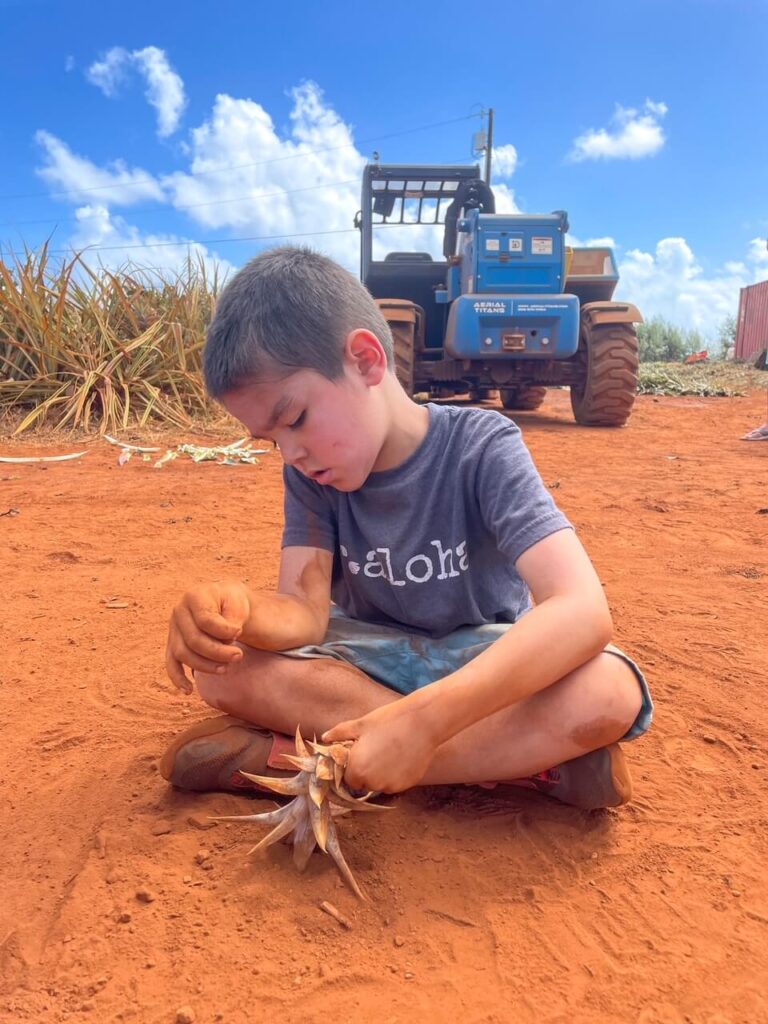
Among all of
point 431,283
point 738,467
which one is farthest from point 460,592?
point 431,283

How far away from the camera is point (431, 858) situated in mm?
1313

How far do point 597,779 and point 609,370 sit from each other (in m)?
6.10

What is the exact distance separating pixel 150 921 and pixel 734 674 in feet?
5.05

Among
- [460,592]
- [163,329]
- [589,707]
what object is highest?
[163,329]

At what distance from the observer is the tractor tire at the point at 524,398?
31.0ft

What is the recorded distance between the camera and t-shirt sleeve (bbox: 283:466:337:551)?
5.41ft

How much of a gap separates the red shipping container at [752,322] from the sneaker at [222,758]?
17874mm

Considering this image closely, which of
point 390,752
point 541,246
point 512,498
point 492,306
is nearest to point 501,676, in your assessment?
point 390,752

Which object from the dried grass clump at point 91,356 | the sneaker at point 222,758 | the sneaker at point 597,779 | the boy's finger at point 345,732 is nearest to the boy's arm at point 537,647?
the boy's finger at point 345,732

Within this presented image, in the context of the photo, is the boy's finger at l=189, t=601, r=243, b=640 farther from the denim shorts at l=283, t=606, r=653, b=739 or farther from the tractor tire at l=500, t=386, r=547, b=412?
the tractor tire at l=500, t=386, r=547, b=412

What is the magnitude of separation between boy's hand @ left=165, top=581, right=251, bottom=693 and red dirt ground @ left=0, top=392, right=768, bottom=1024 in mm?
302

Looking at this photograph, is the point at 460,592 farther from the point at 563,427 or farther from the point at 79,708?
the point at 563,427

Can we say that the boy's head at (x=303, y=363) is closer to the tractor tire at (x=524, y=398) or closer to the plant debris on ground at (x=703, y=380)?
the tractor tire at (x=524, y=398)

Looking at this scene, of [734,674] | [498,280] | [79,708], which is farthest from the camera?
[498,280]
